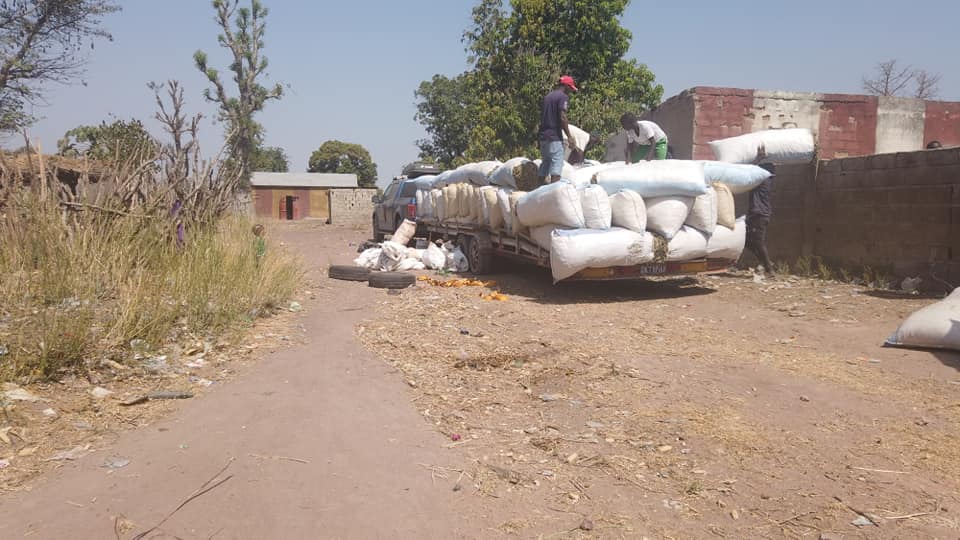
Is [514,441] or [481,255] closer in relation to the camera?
[514,441]

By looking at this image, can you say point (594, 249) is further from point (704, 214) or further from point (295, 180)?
point (295, 180)

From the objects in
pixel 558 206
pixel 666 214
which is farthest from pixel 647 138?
pixel 558 206

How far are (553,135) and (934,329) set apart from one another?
4879mm

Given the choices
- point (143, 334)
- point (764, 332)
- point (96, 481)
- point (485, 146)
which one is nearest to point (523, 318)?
point (764, 332)

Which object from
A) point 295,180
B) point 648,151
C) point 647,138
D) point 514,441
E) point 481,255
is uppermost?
point 295,180

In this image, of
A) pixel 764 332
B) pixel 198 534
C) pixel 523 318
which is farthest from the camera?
pixel 523 318

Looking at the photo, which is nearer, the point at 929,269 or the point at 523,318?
the point at 523,318

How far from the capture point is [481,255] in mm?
→ 10328

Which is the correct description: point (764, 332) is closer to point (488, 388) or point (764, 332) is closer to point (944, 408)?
point (944, 408)

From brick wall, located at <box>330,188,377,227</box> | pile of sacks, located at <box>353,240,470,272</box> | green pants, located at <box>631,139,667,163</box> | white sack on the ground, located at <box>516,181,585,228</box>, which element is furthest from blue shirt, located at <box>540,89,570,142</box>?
brick wall, located at <box>330,188,377,227</box>

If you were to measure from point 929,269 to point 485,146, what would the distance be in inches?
578

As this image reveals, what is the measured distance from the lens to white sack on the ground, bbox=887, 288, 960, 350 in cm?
502

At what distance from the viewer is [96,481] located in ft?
9.89

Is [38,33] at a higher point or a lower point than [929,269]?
higher
